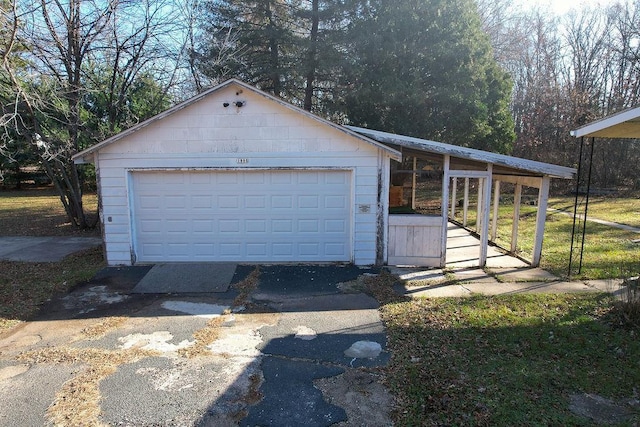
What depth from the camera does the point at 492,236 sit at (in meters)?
11.1

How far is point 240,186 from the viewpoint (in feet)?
28.2

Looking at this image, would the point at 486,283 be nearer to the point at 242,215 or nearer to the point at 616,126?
the point at 616,126

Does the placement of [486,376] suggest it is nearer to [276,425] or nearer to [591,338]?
[591,338]

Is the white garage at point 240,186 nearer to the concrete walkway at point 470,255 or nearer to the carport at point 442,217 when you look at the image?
the carport at point 442,217

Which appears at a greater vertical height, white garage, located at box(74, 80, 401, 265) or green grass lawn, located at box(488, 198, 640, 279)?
white garage, located at box(74, 80, 401, 265)

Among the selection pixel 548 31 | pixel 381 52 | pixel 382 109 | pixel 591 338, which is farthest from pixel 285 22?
pixel 548 31

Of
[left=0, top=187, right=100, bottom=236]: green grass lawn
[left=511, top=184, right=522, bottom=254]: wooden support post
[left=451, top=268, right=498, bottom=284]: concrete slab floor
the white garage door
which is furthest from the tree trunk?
[left=451, top=268, right=498, bottom=284]: concrete slab floor

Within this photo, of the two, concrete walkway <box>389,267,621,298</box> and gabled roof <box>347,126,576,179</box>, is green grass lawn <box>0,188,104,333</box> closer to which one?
concrete walkway <box>389,267,621,298</box>

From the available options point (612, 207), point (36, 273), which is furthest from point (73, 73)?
point (612, 207)

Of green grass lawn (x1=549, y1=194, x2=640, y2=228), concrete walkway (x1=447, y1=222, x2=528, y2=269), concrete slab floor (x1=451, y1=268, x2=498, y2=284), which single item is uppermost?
green grass lawn (x1=549, y1=194, x2=640, y2=228)

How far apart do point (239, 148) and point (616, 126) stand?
6.96 metres

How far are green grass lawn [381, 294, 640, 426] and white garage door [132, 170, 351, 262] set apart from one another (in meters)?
2.97

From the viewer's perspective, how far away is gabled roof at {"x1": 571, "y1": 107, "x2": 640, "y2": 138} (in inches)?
229

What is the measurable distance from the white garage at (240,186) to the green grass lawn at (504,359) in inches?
114
